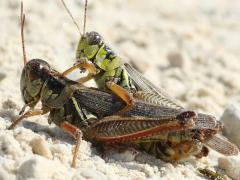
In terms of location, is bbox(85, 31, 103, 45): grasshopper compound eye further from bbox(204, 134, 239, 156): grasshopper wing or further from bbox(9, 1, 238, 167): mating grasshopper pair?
bbox(204, 134, 239, 156): grasshopper wing

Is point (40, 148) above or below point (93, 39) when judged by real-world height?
below

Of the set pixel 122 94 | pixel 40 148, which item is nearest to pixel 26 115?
pixel 40 148

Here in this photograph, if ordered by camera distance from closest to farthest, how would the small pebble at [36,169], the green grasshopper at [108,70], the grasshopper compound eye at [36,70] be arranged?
the small pebble at [36,169] → the grasshopper compound eye at [36,70] → the green grasshopper at [108,70]

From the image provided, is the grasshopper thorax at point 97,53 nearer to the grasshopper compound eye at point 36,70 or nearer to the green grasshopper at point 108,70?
the green grasshopper at point 108,70

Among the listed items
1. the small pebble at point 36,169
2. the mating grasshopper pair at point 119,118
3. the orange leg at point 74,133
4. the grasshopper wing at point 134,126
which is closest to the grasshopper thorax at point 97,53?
the mating grasshopper pair at point 119,118

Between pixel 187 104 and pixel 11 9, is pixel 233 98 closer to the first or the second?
pixel 187 104

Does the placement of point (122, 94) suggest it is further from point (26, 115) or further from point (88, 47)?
point (26, 115)
